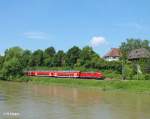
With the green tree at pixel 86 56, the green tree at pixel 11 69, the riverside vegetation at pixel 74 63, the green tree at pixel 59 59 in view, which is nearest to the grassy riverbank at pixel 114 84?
the riverside vegetation at pixel 74 63

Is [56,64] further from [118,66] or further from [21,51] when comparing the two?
[118,66]

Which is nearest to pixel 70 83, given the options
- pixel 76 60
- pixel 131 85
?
pixel 131 85

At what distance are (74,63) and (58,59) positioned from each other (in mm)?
7068

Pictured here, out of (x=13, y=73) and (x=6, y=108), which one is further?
(x=13, y=73)

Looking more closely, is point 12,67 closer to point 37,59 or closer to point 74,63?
point 74,63

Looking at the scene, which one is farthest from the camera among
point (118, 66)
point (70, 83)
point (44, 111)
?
point (118, 66)

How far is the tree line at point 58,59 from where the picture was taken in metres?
108

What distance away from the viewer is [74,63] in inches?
4902

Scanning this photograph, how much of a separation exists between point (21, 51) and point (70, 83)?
37.4 meters

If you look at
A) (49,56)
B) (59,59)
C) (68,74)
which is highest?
(49,56)

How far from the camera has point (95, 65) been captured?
4279 inches

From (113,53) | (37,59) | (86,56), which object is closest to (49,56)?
(37,59)

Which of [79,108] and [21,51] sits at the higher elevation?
[21,51]

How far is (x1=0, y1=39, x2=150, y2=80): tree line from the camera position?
4240 inches
